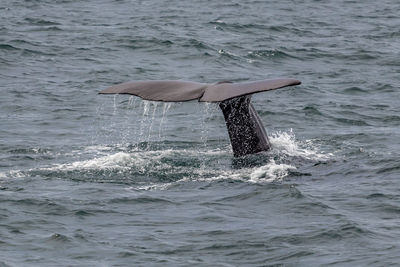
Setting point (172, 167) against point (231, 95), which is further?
point (172, 167)

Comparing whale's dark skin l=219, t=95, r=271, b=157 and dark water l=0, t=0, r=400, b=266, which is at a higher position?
whale's dark skin l=219, t=95, r=271, b=157

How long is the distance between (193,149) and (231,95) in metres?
3.92

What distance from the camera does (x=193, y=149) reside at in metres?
15.1

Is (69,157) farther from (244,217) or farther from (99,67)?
(99,67)

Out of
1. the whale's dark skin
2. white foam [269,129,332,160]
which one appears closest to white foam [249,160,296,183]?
the whale's dark skin

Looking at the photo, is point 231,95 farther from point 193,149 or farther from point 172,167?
point 193,149

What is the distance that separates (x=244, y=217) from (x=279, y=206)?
0.61 meters

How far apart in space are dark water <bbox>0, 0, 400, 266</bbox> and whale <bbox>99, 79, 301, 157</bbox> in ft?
0.86

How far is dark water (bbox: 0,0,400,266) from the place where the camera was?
10.2 m

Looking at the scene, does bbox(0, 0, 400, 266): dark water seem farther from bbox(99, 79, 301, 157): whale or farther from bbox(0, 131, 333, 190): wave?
bbox(99, 79, 301, 157): whale

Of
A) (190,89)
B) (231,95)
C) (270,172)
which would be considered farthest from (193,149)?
(231,95)

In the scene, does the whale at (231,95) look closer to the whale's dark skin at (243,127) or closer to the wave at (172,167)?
the whale's dark skin at (243,127)

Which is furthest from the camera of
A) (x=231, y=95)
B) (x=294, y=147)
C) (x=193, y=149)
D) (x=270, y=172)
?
(x=193, y=149)

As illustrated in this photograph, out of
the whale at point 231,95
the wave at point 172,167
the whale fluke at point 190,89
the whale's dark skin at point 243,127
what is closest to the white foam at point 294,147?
the wave at point 172,167
